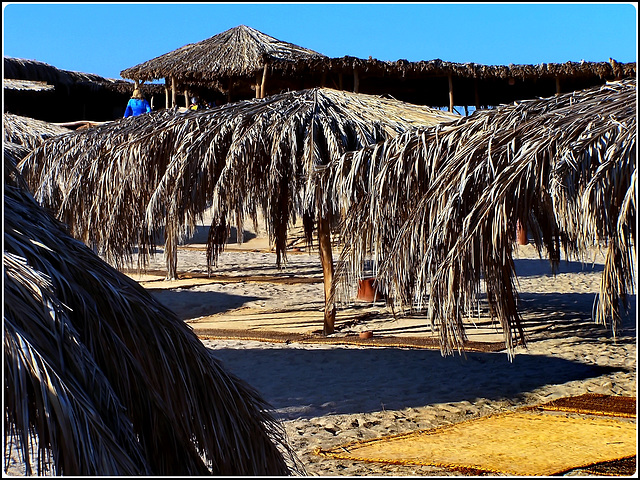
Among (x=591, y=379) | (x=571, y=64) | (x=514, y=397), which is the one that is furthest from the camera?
(x=571, y=64)

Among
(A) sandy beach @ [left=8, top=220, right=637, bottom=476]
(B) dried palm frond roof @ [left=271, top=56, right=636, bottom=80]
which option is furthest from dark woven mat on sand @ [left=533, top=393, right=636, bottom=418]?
(B) dried palm frond roof @ [left=271, top=56, right=636, bottom=80]

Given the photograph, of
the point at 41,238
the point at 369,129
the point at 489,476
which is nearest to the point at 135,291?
the point at 41,238

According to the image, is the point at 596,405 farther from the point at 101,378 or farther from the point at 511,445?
the point at 101,378

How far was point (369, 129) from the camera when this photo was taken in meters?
7.10

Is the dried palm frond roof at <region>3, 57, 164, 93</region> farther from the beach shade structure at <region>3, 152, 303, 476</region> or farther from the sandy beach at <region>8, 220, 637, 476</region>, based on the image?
the beach shade structure at <region>3, 152, 303, 476</region>

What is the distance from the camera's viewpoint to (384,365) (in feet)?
20.5

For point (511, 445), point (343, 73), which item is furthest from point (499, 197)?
point (343, 73)

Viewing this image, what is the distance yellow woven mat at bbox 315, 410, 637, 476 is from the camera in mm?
3805

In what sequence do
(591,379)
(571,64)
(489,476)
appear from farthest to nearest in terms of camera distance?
(571,64) < (591,379) < (489,476)

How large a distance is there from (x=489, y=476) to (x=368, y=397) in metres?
1.77

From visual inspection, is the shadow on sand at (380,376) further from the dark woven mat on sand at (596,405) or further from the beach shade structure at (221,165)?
the beach shade structure at (221,165)

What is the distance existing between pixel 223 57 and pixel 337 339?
10.1 meters

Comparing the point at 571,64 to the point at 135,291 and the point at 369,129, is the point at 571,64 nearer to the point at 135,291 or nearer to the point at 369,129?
the point at 369,129

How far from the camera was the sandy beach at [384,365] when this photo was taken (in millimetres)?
4730
